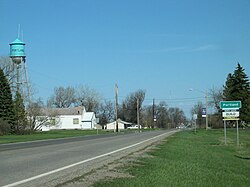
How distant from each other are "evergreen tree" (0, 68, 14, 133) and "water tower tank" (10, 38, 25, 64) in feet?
20.1

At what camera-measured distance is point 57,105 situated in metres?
130

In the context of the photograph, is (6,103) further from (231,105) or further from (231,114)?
(231,105)

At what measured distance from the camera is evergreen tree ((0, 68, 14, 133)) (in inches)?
2409

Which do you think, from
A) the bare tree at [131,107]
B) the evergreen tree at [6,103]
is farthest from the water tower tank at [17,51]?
the bare tree at [131,107]

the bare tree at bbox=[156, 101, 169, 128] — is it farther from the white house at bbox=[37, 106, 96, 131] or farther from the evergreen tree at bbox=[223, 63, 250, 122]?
the evergreen tree at bbox=[223, 63, 250, 122]

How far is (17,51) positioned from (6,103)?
1109 centimetres

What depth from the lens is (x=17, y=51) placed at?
68.3 meters

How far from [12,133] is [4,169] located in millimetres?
49377

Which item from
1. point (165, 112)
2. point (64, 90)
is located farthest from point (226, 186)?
point (165, 112)

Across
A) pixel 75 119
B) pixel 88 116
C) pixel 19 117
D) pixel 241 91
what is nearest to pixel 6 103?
pixel 19 117

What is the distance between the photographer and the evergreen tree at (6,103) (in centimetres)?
6119

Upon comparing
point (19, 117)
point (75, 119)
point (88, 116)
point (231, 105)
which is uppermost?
point (231, 105)

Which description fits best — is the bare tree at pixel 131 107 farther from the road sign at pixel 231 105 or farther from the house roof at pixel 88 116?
the road sign at pixel 231 105

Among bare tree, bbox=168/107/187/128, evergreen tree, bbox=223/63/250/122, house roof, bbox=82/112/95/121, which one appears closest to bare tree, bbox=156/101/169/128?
bare tree, bbox=168/107/187/128
